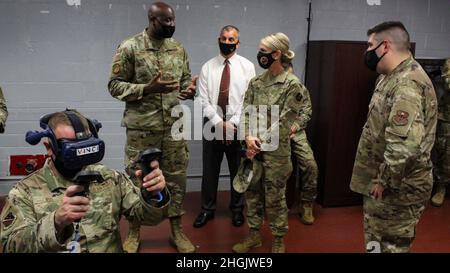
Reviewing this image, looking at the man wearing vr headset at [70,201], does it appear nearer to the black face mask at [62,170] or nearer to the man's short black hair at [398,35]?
the black face mask at [62,170]

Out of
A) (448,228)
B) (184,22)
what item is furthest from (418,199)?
(184,22)

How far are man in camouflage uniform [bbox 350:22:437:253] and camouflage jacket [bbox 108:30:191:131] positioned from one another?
1377 mm

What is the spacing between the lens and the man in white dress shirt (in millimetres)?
3797

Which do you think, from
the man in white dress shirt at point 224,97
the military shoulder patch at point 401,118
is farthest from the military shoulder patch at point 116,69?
the military shoulder patch at point 401,118

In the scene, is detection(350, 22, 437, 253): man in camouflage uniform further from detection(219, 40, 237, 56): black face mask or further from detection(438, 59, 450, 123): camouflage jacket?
detection(438, 59, 450, 123): camouflage jacket

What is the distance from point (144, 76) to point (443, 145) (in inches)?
125

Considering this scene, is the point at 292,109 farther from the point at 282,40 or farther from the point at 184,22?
the point at 184,22

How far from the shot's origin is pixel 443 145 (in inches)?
178

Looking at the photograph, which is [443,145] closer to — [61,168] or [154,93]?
[154,93]

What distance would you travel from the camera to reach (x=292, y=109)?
308cm

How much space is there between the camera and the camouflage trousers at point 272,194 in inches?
122

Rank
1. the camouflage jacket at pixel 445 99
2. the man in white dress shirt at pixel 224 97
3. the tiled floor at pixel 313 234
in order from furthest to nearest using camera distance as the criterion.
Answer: the camouflage jacket at pixel 445 99 → the man in white dress shirt at pixel 224 97 → the tiled floor at pixel 313 234

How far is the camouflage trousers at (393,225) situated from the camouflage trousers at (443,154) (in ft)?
7.57

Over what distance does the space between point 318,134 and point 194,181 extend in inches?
55.0
